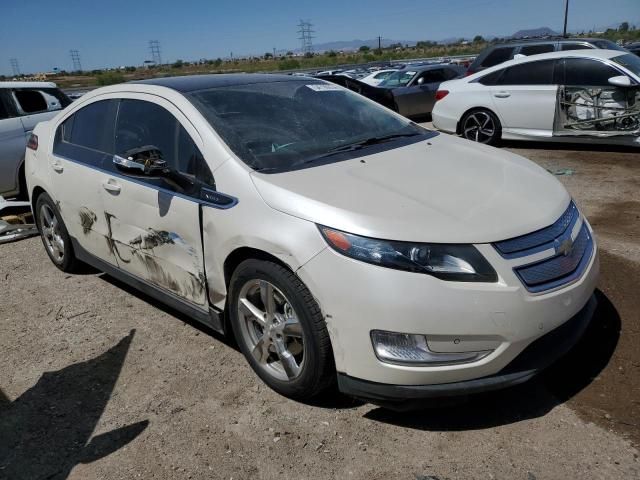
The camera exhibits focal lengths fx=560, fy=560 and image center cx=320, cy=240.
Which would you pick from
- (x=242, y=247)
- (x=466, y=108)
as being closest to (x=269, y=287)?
(x=242, y=247)

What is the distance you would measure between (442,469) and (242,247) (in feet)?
4.60

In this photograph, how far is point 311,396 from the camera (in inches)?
111

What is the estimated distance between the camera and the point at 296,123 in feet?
11.5

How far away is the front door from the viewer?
10.4ft

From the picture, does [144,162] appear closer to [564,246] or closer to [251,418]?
[251,418]

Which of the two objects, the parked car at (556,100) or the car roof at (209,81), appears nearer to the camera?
the car roof at (209,81)

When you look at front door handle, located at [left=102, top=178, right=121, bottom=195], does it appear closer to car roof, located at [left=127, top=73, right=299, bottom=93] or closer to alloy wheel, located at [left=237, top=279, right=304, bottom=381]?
car roof, located at [left=127, top=73, right=299, bottom=93]

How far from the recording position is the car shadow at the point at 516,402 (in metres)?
2.72

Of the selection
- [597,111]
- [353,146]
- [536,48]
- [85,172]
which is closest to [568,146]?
[597,111]

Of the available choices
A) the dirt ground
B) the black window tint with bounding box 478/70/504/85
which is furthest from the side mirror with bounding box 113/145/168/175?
the black window tint with bounding box 478/70/504/85

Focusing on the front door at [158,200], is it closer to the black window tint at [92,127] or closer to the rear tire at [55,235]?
the black window tint at [92,127]

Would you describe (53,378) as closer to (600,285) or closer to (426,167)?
(426,167)

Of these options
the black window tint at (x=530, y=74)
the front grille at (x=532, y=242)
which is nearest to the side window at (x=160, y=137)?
the front grille at (x=532, y=242)

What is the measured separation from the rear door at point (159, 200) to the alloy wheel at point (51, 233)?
125cm
